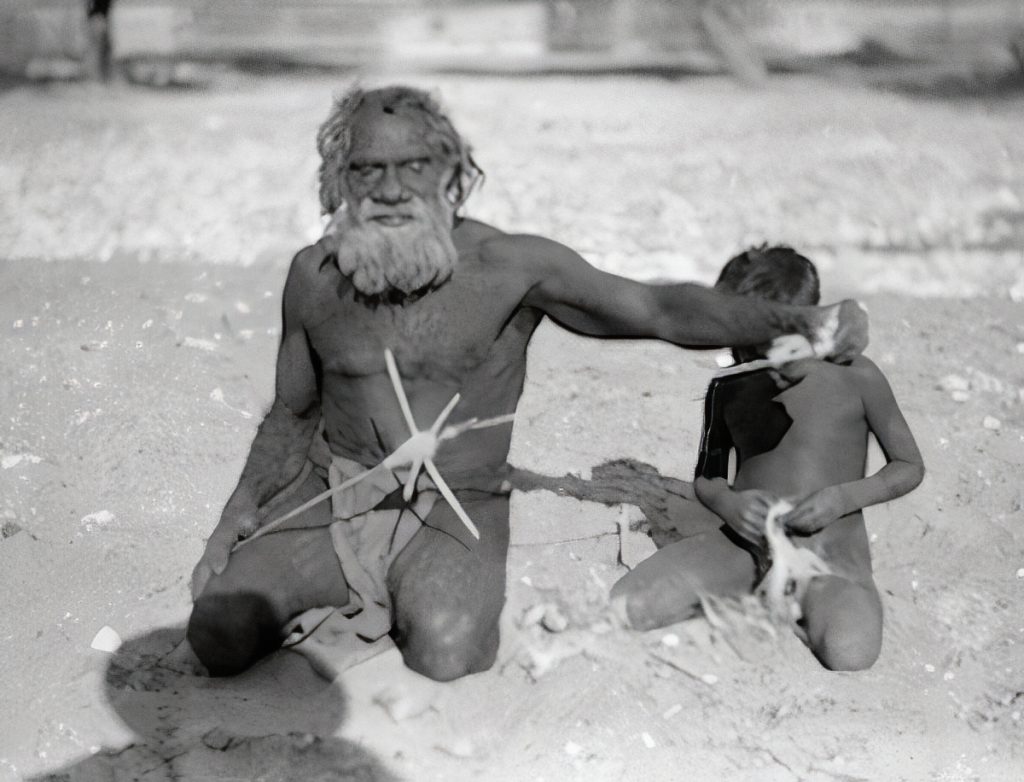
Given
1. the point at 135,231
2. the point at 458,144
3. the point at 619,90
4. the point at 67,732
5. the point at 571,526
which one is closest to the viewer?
the point at 67,732

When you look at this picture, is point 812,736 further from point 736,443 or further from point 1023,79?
point 1023,79

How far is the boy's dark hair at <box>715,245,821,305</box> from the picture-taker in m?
3.28

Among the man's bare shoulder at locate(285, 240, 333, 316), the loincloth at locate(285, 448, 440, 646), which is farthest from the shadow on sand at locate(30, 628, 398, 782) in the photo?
the man's bare shoulder at locate(285, 240, 333, 316)

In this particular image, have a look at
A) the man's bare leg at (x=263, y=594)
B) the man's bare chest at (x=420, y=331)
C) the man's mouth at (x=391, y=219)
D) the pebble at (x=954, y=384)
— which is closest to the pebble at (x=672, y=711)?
the man's bare leg at (x=263, y=594)

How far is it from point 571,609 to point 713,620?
381 mm

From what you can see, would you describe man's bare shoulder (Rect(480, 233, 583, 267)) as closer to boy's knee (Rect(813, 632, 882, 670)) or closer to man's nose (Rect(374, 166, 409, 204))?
man's nose (Rect(374, 166, 409, 204))

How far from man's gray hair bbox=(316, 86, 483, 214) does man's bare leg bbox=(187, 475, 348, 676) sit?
0.84 metres

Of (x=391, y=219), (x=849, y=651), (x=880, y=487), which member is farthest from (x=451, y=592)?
(x=880, y=487)

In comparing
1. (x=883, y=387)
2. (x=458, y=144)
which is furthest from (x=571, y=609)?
(x=458, y=144)

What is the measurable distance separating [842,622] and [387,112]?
68.5 inches

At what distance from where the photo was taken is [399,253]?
291 centimetres

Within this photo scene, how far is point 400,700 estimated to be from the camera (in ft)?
9.66

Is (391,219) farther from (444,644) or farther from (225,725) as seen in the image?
(225,725)

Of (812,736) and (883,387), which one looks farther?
(883,387)
